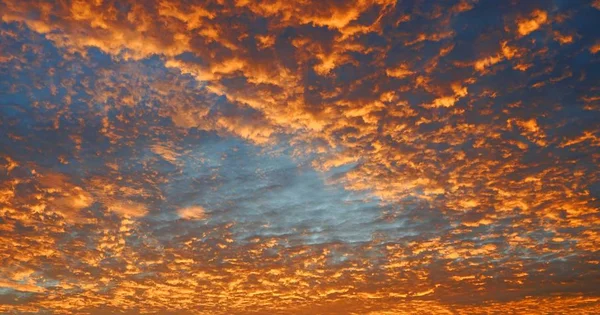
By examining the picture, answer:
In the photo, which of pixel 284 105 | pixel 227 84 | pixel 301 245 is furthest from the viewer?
pixel 301 245

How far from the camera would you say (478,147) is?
7609 mm

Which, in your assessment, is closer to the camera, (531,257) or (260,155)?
(260,155)

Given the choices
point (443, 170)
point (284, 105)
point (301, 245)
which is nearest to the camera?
point (284, 105)

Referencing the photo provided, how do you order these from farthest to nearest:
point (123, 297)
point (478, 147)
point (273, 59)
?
1. point (123, 297)
2. point (478, 147)
3. point (273, 59)

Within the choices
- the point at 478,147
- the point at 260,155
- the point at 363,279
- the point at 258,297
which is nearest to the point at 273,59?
the point at 260,155

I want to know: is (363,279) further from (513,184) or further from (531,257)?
(513,184)

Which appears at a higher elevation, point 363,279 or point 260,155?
point 260,155

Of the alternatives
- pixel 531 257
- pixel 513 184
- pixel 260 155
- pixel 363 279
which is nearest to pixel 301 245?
pixel 363 279

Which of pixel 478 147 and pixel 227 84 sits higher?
pixel 227 84

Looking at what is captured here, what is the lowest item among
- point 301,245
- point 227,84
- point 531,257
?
point 531,257

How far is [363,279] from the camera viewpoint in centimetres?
1359

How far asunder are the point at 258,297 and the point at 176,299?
285 centimetres

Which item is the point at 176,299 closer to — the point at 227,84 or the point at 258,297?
the point at 258,297

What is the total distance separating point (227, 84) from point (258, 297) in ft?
34.7
